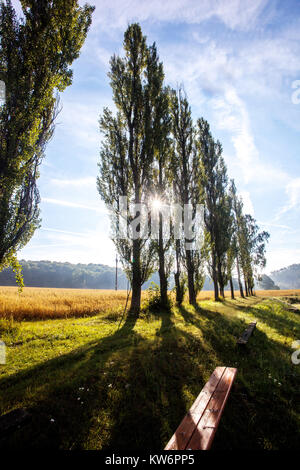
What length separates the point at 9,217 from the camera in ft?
23.4

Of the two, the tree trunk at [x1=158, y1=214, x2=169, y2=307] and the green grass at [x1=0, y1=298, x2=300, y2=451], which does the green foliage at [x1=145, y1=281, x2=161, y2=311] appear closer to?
the tree trunk at [x1=158, y1=214, x2=169, y2=307]

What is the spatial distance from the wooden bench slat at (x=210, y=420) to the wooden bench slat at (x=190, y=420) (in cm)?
4

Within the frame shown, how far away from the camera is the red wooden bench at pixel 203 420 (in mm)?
2121

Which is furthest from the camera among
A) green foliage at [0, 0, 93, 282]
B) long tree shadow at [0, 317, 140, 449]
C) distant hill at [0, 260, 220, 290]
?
distant hill at [0, 260, 220, 290]

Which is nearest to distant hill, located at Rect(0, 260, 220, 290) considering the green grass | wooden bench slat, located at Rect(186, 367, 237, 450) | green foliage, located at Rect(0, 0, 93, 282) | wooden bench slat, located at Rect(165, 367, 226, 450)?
green foliage, located at Rect(0, 0, 93, 282)

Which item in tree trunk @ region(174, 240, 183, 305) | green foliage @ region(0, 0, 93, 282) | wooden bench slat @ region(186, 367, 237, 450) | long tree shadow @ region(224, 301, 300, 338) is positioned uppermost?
green foliage @ region(0, 0, 93, 282)

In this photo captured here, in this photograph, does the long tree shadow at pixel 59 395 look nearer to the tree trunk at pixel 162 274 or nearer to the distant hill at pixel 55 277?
the tree trunk at pixel 162 274

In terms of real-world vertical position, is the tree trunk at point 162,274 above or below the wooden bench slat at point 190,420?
above

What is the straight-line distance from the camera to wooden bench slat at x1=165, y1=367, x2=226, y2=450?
6.96 feet

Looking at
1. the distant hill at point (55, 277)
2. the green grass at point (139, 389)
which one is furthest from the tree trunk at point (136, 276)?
the distant hill at point (55, 277)

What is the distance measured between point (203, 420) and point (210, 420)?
0.28ft

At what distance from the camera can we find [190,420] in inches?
99.7

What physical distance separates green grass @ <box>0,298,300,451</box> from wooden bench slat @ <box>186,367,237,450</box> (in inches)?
17.2
